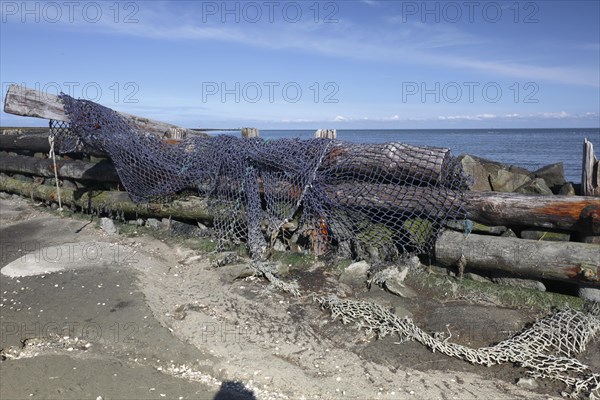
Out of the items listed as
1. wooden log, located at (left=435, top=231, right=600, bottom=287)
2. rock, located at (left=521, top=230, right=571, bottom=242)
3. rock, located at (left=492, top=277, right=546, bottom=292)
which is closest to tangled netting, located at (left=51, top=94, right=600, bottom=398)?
wooden log, located at (left=435, top=231, right=600, bottom=287)

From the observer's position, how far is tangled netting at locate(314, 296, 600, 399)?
4781 mm

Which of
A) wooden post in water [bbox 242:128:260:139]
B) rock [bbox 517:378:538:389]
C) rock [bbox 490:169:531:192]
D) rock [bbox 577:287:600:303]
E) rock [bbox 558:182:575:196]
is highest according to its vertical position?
wooden post in water [bbox 242:128:260:139]

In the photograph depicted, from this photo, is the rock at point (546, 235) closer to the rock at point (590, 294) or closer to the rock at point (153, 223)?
the rock at point (590, 294)

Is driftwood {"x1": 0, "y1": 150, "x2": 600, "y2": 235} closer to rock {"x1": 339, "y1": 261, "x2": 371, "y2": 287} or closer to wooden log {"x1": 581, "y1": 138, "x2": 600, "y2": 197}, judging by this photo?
wooden log {"x1": 581, "y1": 138, "x2": 600, "y2": 197}

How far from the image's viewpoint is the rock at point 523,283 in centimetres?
634

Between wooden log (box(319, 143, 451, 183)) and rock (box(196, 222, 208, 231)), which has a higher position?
wooden log (box(319, 143, 451, 183))

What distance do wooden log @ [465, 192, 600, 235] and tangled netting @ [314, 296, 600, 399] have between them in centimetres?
105

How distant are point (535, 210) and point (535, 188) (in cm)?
75

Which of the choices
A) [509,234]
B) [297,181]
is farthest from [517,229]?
[297,181]

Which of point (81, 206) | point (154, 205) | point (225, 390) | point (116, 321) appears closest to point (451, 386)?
point (225, 390)

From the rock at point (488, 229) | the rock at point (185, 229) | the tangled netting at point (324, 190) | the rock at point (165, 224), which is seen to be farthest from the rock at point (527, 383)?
the rock at point (165, 224)

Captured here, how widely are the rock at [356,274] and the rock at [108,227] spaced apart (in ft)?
15.4

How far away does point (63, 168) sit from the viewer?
38.0 ft

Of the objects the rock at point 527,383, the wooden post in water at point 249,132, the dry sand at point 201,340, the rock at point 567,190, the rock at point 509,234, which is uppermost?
the wooden post in water at point 249,132
